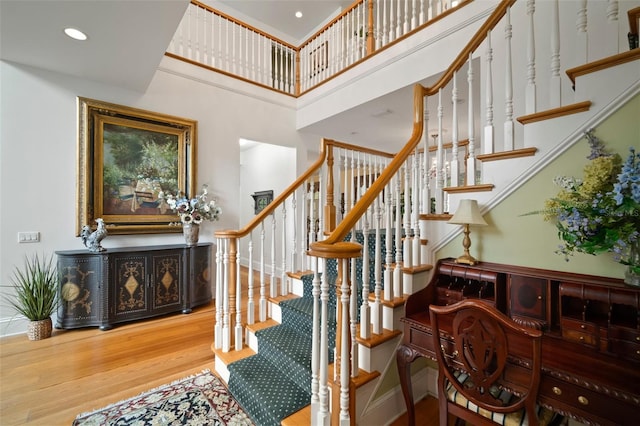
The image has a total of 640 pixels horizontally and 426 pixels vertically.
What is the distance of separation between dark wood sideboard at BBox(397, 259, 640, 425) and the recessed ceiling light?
11.5 ft

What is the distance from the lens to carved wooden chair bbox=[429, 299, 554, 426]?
3.45 ft

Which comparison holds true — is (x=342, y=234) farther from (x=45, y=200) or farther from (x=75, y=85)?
(x=75, y=85)

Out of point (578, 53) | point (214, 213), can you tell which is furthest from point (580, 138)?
point (214, 213)

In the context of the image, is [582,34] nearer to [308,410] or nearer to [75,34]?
[308,410]

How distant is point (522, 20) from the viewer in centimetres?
242

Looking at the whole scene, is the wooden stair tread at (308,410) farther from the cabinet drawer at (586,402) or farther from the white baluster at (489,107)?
the white baluster at (489,107)

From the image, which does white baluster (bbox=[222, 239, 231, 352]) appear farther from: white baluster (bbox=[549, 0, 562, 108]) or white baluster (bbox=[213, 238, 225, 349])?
white baluster (bbox=[549, 0, 562, 108])

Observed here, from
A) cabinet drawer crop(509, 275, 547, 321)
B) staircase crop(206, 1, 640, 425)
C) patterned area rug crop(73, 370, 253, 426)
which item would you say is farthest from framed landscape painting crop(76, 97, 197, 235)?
cabinet drawer crop(509, 275, 547, 321)

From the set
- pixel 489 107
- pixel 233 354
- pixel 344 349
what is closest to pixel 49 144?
pixel 233 354

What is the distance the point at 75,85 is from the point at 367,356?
4280 mm

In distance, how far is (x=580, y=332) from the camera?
124 cm

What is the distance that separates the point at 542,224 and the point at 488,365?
2.97ft

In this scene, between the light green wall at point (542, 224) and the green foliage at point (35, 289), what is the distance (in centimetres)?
400

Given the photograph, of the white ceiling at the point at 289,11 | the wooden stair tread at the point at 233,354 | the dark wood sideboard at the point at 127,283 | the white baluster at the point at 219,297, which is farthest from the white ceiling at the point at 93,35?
the white ceiling at the point at 289,11
